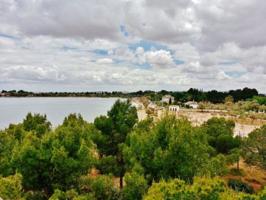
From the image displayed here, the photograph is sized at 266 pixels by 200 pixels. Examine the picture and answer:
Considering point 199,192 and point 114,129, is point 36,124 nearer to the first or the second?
point 114,129

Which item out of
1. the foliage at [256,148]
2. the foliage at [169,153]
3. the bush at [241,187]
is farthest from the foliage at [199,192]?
the foliage at [256,148]

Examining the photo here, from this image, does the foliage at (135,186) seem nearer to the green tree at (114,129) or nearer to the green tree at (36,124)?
the green tree at (114,129)

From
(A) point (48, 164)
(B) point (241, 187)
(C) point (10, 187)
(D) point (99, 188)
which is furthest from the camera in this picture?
(B) point (241, 187)

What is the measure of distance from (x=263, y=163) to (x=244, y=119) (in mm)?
60998

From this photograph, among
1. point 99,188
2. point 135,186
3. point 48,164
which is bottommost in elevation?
point 99,188

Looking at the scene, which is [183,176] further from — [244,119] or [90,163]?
[244,119]

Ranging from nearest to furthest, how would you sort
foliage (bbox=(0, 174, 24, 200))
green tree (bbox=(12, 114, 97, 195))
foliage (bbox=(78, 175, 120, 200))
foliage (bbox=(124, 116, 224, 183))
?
1. foliage (bbox=(0, 174, 24, 200))
2. foliage (bbox=(124, 116, 224, 183))
3. green tree (bbox=(12, 114, 97, 195))
4. foliage (bbox=(78, 175, 120, 200))

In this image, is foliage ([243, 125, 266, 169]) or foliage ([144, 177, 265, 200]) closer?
foliage ([144, 177, 265, 200])

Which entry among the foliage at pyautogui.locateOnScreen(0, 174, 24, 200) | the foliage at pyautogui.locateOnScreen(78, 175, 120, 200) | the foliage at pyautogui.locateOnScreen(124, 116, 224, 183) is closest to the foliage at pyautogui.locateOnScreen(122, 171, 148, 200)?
the foliage at pyautogui.locateOnScreen(124, 116, 224, 183)

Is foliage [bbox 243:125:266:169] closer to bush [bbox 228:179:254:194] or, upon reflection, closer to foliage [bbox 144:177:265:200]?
bush [bbox 228:179:254:194]

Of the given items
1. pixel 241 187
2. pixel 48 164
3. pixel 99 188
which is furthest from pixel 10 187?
pixel 241 187

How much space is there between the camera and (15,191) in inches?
596

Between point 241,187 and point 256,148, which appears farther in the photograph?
point 256,148

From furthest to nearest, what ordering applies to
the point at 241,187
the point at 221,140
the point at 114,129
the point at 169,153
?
the point at 221,140 → the point at 114,129 → the point at 241,187 → the point at 169,153
